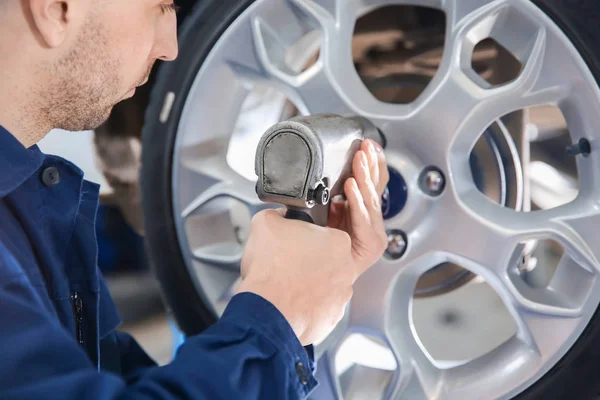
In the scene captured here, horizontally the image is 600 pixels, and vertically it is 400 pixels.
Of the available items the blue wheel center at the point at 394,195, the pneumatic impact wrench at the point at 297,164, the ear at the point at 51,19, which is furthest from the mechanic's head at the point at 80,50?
the blue wheel center at the point at 394,195

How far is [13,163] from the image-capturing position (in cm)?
70

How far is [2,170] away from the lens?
686mm

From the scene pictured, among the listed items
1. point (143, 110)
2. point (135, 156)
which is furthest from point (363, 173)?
point (135, 156)

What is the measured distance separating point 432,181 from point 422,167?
3 cm

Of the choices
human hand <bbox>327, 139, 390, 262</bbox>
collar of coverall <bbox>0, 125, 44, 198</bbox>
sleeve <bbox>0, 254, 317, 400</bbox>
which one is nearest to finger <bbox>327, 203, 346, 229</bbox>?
human hand <bbox>327, 139, 390, 262</bbox>

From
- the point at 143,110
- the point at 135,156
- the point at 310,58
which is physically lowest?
the point at 135,156

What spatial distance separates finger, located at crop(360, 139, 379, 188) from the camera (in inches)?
33.8

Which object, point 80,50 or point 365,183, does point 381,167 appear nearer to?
point 365,183

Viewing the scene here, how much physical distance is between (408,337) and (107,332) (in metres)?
0.47

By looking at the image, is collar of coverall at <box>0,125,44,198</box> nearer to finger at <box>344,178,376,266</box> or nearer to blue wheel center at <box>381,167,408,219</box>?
finger at <box>344,178,376,266</box>

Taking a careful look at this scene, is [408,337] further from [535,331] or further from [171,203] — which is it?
[171,203]

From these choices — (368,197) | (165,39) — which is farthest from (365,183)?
(165,39)

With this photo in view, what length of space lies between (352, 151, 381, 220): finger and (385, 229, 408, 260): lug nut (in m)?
0.17

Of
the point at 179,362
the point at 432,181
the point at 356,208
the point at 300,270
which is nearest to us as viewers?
the point at 179,362
